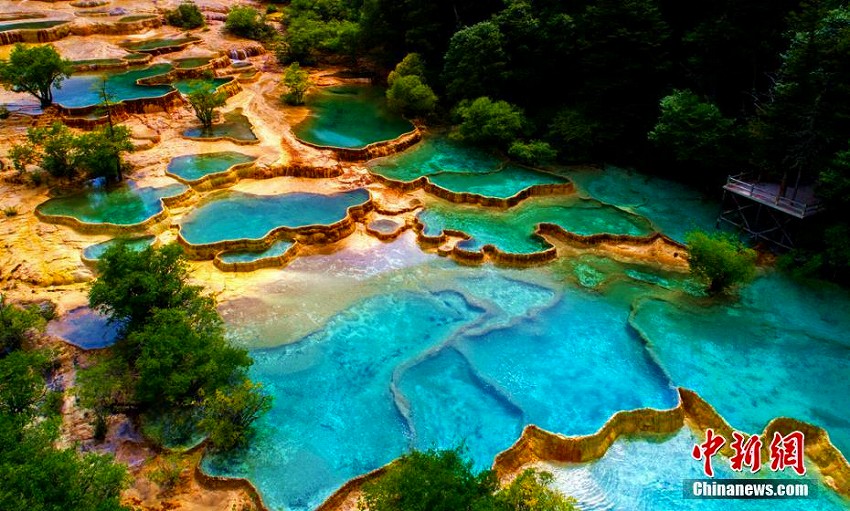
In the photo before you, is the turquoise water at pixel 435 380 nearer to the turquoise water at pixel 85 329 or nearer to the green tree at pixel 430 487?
the green tree at pixel 430 487

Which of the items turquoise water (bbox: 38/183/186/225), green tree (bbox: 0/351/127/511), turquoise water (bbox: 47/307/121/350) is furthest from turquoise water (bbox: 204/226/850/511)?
turquoise water (bbox: 38/183/186/225)

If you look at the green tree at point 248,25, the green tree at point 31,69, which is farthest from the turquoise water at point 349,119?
the green tree at point 31,69

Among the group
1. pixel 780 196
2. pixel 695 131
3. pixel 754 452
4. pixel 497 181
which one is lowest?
pixel 754 452

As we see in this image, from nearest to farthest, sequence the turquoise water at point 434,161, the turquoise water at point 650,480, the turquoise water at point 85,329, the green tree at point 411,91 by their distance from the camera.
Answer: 1. the turquoise water at point 650,480
2. the turquoise water at point 85,329
3. the turquoise water at point 434,161
4. the green tree at point 411,91

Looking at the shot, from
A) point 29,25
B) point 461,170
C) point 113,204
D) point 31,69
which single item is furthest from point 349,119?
point 29,25

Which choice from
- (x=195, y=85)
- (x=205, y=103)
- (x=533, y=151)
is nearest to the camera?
(x=533, y=151)

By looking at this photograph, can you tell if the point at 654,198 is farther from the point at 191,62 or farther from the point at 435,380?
the point at 191,62
